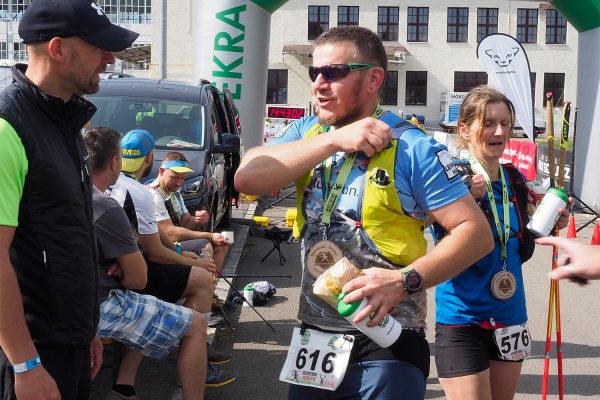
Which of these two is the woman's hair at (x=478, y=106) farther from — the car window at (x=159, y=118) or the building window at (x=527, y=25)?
the building window at (x=527, y=25)

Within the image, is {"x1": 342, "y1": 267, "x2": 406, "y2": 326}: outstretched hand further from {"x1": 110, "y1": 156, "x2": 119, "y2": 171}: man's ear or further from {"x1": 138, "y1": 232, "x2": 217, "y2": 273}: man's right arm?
{"x1": 138, "y1": 232, "x2": 217, "y2": 273}: man's right arm

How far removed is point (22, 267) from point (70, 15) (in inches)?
32.8

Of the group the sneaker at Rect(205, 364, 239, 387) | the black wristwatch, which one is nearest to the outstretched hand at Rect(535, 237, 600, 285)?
the black wristwatch

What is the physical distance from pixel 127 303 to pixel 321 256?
2.27 meters

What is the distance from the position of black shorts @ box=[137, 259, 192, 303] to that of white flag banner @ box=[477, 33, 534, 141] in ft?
17.1

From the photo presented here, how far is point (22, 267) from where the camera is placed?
2.48 metres

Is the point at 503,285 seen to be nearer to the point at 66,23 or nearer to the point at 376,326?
the point at 376,326

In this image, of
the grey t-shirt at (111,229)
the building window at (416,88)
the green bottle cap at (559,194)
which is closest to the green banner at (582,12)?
the green bottle cap at (559,194)

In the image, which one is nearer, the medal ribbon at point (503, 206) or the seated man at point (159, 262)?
the medal ribbon at point (503, 206)

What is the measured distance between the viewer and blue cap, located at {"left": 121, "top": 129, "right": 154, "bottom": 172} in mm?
5746

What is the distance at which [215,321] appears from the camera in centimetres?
682

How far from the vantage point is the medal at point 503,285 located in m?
3.75

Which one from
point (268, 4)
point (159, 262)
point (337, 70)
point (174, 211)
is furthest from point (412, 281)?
point (268, 4)

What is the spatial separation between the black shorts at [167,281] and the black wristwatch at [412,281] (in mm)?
3096
